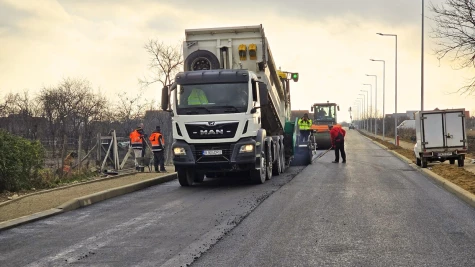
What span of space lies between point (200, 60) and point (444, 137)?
35.7 feet

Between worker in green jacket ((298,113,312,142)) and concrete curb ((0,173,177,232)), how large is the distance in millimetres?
8280

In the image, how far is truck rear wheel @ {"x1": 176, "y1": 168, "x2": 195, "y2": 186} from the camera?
52.3 ft

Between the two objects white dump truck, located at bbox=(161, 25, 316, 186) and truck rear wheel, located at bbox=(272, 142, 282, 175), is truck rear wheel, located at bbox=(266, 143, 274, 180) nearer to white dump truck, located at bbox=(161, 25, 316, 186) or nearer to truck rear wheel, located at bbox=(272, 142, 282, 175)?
white dump truck, located at bbox=(161, 25, 316, 186)

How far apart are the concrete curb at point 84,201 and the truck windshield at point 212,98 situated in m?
2.30

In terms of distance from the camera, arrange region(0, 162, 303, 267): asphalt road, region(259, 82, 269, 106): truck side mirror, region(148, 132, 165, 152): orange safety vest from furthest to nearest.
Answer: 1. region(148, 132, 165, 152): orange safety vest
2. region(259, 82, 269, 106): truck side mirror
3. region(0, 162, 303, 267): asphalt road

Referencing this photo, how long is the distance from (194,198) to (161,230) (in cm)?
425

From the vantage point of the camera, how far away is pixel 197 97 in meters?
15.2

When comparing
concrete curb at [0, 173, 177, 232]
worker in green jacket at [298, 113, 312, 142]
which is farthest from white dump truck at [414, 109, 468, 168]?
concrete curb at [0, 173, 177, 232]

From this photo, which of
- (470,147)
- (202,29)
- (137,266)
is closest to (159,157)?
(202,29)

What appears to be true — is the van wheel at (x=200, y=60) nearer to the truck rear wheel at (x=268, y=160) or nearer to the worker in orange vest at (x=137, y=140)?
the truck rear wheel at (x=268, y=160)

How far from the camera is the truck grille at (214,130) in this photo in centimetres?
1502

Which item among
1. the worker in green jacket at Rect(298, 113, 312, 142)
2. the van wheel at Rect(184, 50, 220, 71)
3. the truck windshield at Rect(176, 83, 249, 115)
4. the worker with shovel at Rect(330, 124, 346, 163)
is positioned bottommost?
the worker with shovel at Rect(330, 124, 346, 163)

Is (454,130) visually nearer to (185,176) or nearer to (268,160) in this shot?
(268,160)

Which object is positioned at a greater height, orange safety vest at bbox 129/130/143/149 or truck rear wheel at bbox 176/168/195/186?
orange safety vest at bbox 129/130/143/149
